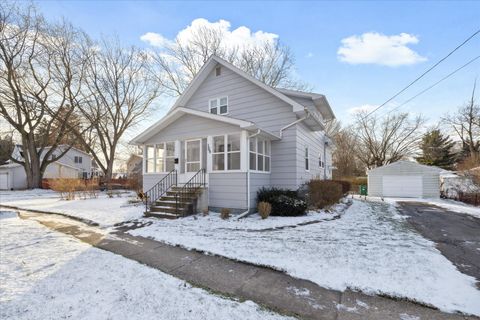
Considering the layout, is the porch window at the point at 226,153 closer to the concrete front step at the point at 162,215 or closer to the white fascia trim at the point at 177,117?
the white fascia trim at the point at 177,117

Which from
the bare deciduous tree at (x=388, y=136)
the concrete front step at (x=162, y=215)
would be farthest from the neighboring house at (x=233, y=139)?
the bare deciduous tree at (x=388, y=136)

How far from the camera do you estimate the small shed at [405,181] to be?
67.8ft

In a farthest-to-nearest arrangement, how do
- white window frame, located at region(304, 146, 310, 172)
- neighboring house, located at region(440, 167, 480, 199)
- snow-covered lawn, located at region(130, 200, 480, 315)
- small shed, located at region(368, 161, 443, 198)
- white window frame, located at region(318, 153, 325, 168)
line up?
small shed, located at region(368, 161, 443, 198) < neighboring house, located at region(440, 167, 480, 199) < white window frame, located at region(318, 153, 325, 168) < white window frame, located at region(304, 146, 310, 172) < snow-covered lawn, located at region(130, 200, 480, 315)

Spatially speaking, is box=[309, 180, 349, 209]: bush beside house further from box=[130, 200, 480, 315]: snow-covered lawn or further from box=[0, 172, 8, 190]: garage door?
box=[0, 172, 8, 190]: garage door

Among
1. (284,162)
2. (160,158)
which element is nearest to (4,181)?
(160,158)

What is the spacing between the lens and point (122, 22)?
1137 centimetres

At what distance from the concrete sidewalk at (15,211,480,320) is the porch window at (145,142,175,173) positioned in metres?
6.24

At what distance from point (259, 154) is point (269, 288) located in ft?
23.0

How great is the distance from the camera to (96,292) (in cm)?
358

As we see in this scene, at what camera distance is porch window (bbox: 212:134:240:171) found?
9.95 meters

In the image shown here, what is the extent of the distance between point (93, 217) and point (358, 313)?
373 inches

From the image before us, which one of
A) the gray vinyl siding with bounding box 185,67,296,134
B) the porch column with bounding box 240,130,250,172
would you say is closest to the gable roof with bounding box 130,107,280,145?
the porch column with bounding box 240,130,250,172

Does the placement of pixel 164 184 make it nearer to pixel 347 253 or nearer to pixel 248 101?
pixel 248 101

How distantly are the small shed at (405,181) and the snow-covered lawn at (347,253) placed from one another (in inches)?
614
